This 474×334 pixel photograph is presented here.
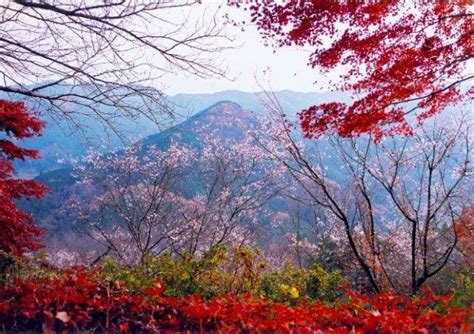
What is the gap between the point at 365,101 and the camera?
625cm

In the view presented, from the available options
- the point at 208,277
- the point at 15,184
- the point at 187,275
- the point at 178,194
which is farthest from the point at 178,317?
the point at 178,194

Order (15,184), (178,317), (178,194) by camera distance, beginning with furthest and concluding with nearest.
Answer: (178,194) → (15,184) → (178,317)

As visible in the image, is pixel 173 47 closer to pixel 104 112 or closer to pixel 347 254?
pixel 104 112

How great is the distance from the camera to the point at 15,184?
898 cm

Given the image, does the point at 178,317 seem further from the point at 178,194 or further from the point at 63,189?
the point at 63,189

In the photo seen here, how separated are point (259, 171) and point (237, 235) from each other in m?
2.56

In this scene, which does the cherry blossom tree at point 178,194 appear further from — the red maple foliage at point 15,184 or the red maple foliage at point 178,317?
the red maple foliage at point 178,317

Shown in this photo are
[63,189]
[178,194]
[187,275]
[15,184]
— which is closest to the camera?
[187,275]

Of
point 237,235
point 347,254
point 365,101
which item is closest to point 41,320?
point 365,101

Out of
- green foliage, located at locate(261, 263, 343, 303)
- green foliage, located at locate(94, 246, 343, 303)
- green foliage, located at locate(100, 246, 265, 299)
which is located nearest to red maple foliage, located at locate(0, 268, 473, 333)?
green foliage, located at locate(94, 246, 343, 303)

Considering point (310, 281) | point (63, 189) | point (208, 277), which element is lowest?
point (310, 281)

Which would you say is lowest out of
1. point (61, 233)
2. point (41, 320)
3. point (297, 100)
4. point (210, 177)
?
point (61, 233)

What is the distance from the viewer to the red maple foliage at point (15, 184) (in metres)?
7.55

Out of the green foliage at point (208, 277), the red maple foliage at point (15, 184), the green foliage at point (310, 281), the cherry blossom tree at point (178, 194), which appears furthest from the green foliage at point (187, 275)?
the cherry blossom tree at point (178, 194)
